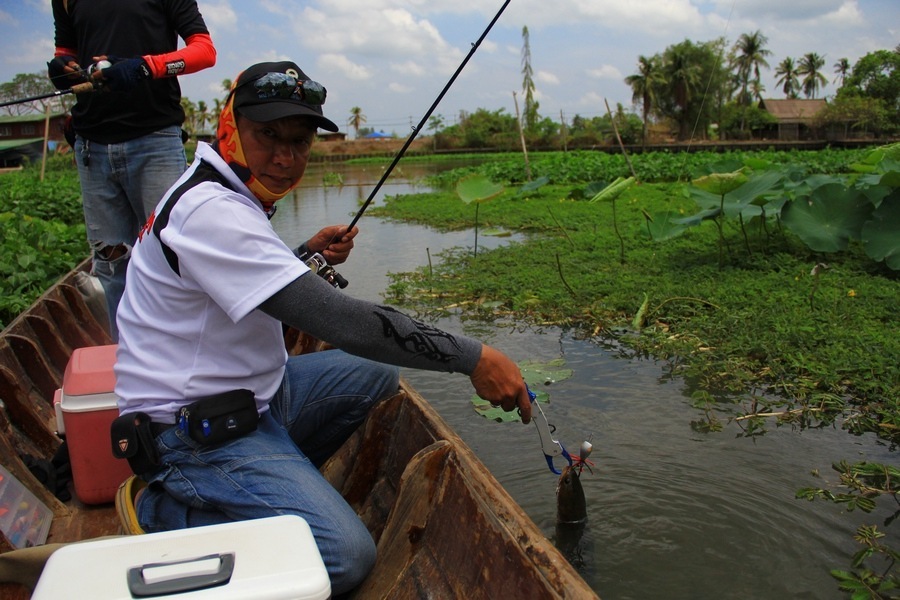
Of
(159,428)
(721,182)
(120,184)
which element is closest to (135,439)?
(159,428)

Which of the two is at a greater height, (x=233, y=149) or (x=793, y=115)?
(x=793, y=115)

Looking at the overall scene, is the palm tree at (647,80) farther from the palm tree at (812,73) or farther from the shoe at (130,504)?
the shoe at (130,504)

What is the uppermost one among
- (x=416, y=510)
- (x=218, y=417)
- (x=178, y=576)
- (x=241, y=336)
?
(x=241, y=336)

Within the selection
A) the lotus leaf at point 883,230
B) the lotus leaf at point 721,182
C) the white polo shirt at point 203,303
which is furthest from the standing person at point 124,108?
the lotus leaf at point 883,230

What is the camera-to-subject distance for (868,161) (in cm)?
724

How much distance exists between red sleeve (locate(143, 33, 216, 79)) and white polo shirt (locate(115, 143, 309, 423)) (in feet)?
5.42

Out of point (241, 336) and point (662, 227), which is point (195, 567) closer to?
point (241, 336)

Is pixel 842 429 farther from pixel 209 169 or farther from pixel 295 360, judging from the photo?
pixel 209 169

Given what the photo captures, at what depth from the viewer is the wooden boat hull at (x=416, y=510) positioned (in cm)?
172

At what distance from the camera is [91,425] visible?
262 cm

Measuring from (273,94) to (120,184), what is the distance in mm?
2144

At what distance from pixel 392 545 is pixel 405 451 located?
41 centimetres

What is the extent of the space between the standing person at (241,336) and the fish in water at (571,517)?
0.92m

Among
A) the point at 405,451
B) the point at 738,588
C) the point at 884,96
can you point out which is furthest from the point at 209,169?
the point at 884,96
